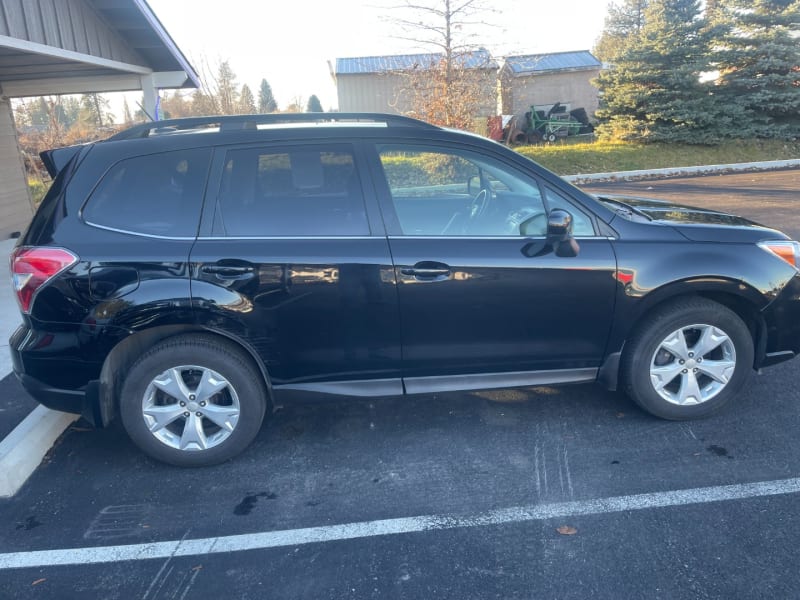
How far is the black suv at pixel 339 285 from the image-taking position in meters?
3.33

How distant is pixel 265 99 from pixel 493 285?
46.9 meters

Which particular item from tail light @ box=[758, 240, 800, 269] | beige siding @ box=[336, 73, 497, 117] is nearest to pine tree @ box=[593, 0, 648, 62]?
beige siding @ box=[336, 73, 497, 117]

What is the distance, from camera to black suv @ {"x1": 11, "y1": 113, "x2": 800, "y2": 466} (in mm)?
3328

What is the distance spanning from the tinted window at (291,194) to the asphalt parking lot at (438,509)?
4.40 ft

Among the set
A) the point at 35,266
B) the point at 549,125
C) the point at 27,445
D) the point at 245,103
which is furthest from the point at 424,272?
the point at 549,125

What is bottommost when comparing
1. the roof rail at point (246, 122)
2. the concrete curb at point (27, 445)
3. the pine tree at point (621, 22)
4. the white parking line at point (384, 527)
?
the white parking line at point (384, 527)

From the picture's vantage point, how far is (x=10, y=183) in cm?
1152

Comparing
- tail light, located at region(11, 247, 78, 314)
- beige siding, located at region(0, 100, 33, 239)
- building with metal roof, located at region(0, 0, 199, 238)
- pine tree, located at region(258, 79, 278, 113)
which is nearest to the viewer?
tail light, located at region(11, 247, 78, 314)

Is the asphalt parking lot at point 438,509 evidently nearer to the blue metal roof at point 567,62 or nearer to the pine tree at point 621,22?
the blue metal roof at point 567,62

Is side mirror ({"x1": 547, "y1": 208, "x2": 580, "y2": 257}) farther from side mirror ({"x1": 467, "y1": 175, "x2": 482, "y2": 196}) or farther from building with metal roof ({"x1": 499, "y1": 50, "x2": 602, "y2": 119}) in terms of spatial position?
building with metal roof ({"x1": 499, "y1": 50, "x2": 602, "y2": 119})

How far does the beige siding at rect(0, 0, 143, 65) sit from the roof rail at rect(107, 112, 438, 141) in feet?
13.7

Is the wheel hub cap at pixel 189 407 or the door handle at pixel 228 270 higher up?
the door handle at pixel 228 270

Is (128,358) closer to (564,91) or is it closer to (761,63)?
(761,63)

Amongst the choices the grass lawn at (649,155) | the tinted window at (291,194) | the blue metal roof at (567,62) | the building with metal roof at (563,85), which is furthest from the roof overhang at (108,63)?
the blue metal roof at (567,62)
